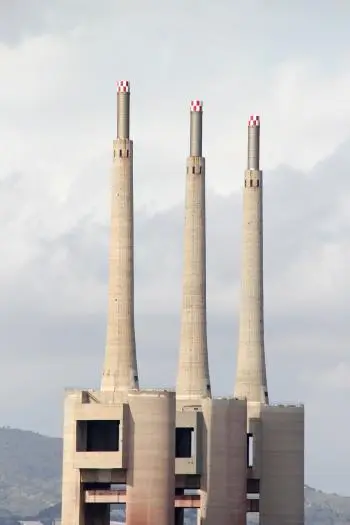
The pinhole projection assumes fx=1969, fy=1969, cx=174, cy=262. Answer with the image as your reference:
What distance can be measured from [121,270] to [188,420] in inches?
585

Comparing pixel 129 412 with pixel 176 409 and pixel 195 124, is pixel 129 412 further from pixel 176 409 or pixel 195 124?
pixel 195 124

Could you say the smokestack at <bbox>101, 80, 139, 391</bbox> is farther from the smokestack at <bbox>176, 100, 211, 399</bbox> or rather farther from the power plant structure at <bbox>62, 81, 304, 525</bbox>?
the smokestack at <bbox>176, 100, 211, 399</bbox>

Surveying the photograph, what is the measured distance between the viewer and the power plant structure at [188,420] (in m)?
159

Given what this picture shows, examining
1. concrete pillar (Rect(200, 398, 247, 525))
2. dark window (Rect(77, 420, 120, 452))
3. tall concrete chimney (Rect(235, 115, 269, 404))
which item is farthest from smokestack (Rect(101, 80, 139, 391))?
tall concrete chimney (Rect(235, 115, 269, 404))

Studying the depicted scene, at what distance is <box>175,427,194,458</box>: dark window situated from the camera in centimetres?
16938

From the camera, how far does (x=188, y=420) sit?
555ft

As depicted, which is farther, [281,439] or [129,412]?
[281,439]

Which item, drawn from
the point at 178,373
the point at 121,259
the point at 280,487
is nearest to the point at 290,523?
the point at 280,487

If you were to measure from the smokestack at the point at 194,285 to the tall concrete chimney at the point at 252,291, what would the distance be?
25.1 feet

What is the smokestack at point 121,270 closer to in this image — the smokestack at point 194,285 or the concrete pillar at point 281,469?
the smokestack at point 194,285

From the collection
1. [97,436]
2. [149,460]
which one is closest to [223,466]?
[149,460]

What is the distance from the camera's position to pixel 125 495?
6358 inches

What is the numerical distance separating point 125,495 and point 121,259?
64.5 ft

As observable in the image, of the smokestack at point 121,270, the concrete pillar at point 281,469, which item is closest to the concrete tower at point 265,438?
the concrete pillar at point 281,469
